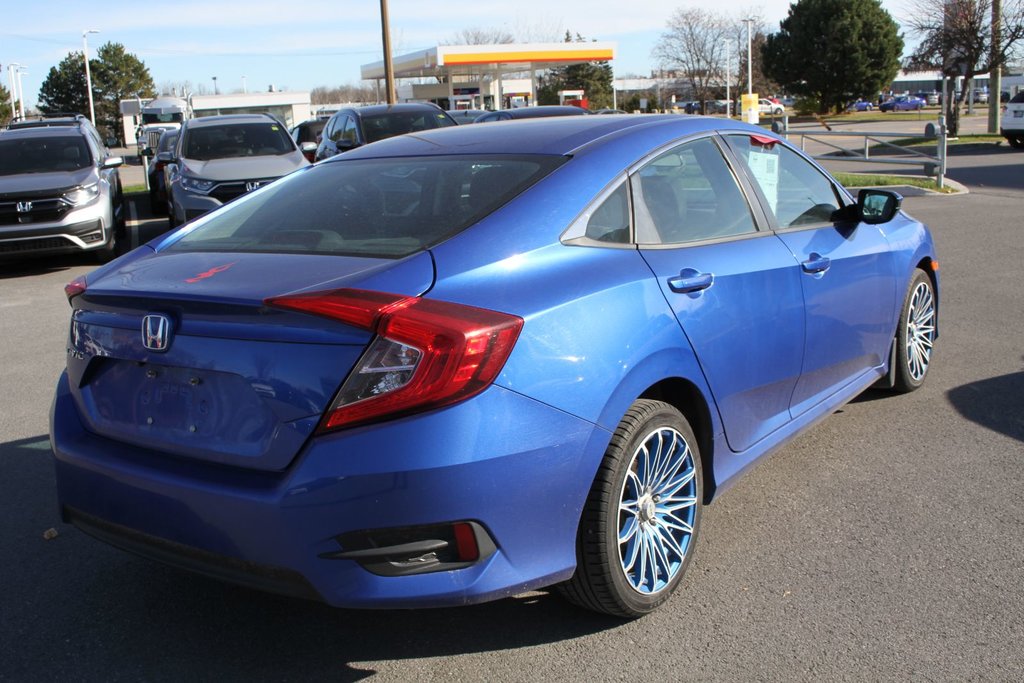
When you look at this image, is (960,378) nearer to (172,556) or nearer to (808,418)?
(808,418)

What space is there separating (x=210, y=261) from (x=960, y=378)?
4629 mm

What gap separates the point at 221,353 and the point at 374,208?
3.22ft

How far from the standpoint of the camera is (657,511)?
337 cm

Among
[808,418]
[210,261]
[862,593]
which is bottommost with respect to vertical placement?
[862,593]

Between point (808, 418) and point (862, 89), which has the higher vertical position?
point (862, 89)

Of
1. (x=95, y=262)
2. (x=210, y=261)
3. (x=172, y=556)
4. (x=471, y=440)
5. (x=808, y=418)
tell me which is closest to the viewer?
(x=471, y=440)

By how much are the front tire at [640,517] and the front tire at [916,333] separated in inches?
93.8

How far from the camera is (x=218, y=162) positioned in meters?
13.8

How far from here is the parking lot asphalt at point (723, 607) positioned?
3.11 m

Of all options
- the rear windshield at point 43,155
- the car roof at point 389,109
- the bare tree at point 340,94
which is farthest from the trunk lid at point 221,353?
the bare tree at point 340,94

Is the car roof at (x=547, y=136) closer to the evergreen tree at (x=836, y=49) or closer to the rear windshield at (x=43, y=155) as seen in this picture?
the rear windshield at (x=43, y=155)

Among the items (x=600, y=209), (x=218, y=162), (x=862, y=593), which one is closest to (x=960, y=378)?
(x=862, y=593)

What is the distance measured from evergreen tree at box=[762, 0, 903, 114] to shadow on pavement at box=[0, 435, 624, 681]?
58.7 metres

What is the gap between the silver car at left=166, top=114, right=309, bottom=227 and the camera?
1309 centimetres
